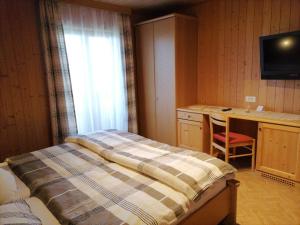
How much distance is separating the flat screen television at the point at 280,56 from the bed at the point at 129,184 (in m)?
1.65

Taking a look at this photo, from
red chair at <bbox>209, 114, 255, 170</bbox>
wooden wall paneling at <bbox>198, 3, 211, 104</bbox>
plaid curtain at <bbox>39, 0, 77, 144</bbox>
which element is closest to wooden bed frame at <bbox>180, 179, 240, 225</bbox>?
red chair at <bbox>209, 114, 255, 170</bbox>

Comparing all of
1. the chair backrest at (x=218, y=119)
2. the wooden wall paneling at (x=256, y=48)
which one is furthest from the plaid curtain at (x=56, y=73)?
the wooden wall paneling at (x=256, y=48)

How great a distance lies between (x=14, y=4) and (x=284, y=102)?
146 inches

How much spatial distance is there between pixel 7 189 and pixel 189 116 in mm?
2583

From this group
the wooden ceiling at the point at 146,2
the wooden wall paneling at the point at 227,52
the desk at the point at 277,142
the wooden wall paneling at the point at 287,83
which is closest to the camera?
the desk at the point at 277,142

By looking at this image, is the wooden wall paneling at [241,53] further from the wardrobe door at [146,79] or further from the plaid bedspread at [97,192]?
the plaid bedspread at [97,192]

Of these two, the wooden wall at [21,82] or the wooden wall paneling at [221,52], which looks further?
the wooden wall paneling at [221,52]

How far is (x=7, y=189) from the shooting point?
148cm

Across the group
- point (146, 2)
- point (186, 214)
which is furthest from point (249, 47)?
point (186, 214)

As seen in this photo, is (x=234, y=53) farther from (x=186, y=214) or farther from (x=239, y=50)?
(x=186, y=214)

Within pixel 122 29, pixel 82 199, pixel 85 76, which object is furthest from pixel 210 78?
pixel 82 199

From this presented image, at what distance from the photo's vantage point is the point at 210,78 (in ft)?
12.1

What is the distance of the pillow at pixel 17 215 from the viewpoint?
1136 millimetres

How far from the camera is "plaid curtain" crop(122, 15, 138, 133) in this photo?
12.5 ft
